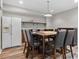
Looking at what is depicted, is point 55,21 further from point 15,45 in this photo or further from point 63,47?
point 63,47

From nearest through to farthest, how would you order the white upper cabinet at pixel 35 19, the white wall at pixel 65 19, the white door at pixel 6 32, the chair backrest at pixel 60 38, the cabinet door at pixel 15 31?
the chair backrest at pixel 60 38
the white door at pixel 6 32
the cabinet door at pixel 15 31
the white wall at pixel 65 19
the white upper cabinet at pixel 35 19

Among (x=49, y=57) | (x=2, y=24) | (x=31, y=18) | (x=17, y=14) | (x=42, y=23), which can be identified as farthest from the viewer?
(x=42, y=23)

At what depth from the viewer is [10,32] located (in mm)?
4148

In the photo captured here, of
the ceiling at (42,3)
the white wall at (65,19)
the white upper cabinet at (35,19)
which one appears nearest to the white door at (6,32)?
the ceiling at (42,3)

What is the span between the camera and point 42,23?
7.16m

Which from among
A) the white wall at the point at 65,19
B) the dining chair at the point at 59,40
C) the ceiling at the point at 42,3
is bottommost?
the dining chair at the point at 59,40

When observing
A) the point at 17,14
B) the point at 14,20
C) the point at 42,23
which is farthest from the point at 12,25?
the point at 42,23

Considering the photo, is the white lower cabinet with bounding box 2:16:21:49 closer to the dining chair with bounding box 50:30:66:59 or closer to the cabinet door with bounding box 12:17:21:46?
the cabinet door with bounding box 12:17:21:46

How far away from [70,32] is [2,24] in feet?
9.82

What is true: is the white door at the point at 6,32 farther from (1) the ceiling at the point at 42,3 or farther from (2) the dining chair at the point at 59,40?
(2) the dining chair at the point at 59,40

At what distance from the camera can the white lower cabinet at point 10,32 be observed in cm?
390

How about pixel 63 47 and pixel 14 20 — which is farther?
pixel 14 20

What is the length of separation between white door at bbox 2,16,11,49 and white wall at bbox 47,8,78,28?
4.08 meters

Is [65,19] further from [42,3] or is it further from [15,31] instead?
[15,31]
